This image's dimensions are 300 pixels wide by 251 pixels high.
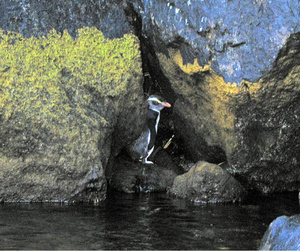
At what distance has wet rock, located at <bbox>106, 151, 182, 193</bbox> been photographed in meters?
8.14

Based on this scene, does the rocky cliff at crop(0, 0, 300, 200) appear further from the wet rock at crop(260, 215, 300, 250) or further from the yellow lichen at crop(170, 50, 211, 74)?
the wet rock at crop(260, 215, 300, 250)

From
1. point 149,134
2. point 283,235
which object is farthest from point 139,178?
point 283,235

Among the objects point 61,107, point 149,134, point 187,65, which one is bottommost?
point 149,134

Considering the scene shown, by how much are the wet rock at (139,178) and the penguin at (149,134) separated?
0.61ft

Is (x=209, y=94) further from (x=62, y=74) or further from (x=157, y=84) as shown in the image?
(x=62, y=74)

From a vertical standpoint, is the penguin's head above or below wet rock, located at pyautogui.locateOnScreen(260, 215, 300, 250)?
above

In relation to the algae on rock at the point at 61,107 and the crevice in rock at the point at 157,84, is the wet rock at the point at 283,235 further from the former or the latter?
the crevice in rock at the point at 157,84

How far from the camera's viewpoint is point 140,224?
5.99m

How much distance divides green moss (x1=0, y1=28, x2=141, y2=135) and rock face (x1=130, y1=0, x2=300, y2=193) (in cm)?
65

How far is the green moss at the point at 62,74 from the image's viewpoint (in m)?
7.26

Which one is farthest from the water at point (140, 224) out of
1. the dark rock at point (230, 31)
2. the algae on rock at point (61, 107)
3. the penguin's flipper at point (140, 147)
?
the dark rock at point (230, 31)

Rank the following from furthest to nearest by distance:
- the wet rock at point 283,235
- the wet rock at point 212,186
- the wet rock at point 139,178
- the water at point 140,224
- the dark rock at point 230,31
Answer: the wet rock at point 139,178 < the wet rock at point 212,186 < the dark rock at point 230,31 < the water at point 140,224 < the wet rock at point 283,235

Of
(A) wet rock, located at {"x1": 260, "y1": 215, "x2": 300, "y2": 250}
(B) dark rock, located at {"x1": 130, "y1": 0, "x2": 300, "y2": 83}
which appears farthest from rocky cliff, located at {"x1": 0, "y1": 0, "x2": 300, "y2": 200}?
(A) wet rock, located at {"x1": 260, "y1": 215, "x2": 300, "y2": 250}

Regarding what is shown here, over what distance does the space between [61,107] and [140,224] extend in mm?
2180
